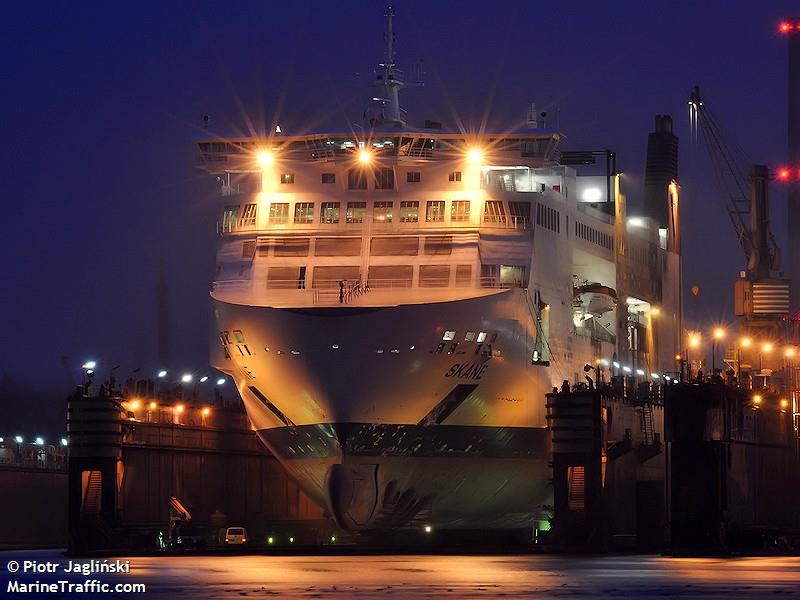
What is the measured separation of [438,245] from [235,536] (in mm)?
12164

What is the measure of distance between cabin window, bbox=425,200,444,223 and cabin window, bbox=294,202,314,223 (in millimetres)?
3892

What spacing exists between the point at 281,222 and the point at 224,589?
26847mm

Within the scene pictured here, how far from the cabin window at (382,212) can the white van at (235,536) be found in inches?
457

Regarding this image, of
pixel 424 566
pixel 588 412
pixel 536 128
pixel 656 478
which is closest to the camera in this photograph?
pixel 424 566

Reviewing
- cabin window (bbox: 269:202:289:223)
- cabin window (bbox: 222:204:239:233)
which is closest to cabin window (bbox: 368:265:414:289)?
cabin window (bbox: 269:202:289:223)

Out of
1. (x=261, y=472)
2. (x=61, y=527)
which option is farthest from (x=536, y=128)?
(x=61, y=527)

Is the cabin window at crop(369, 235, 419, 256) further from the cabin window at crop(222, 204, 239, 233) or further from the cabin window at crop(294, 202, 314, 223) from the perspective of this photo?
the cabin window at crop(222, 204, 239, 233)

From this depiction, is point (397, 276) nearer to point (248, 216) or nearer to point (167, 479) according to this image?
point (248, 216)

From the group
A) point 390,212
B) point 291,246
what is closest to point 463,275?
point 390,212

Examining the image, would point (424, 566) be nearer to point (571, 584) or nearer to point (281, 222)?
point (571, 584)

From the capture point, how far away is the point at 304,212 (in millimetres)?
69312

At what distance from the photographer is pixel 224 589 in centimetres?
4394

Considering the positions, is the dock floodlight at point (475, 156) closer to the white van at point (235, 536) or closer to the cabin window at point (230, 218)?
the cabin window at point (230, 218)

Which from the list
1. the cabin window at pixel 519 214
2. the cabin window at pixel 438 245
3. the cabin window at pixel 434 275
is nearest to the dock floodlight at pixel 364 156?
the cabin window at pixel 438 245
